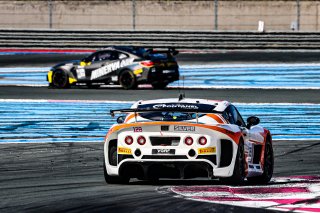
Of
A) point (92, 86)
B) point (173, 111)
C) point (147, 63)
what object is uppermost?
point (173, 111)

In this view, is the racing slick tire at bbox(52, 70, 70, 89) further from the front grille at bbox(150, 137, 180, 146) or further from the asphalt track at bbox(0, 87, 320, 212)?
the front grille at bbox(150, 137, 180, 146)

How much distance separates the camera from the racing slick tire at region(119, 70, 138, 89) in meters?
26.2

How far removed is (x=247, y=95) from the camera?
24.5 m

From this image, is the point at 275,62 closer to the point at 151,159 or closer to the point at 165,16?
the point at 165,16

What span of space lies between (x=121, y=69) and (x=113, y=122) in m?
6.89

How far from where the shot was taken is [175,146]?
1040 centimetres

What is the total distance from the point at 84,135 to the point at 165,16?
86.0ft

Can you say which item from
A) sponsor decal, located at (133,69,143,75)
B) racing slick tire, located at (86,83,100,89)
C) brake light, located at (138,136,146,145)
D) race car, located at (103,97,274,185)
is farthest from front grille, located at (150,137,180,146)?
racing slick tire, located at (86,83,100,89)

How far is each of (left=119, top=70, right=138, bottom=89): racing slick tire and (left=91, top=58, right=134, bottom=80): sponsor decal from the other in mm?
224

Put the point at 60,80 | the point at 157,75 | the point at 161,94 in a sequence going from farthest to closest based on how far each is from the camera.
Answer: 1. the point at 60,80
2. the point at 157,75
3. the point at 161,94

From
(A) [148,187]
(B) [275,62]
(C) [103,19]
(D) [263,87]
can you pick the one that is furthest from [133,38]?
(A) [148,187]

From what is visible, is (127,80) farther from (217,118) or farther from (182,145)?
(182,145)

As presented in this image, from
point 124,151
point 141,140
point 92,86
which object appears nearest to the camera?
point 141,140

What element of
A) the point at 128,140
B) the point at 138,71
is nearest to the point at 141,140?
the point at 128,140
